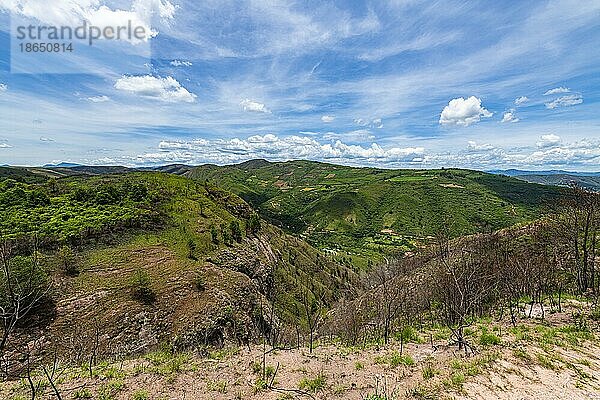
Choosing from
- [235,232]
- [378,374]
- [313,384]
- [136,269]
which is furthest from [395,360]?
[235,232]

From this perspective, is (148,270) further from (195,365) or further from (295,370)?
(295,370)

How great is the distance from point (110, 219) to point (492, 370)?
38.7 metres

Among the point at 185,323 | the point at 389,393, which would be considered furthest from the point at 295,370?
the point at 185,323

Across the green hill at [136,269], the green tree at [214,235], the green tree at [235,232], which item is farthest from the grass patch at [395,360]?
the green tree at [235,232]

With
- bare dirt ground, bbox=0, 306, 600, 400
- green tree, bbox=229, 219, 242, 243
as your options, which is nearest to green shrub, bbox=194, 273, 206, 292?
bare dirt ground, bbox=0, 306, 600, 400

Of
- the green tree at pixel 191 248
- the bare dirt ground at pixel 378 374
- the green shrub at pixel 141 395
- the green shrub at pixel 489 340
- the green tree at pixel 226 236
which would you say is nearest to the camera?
the bare dirt ground at pixel 378 374

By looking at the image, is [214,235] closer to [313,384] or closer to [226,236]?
[226,236]

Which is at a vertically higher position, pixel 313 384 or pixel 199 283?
pixel 313 384

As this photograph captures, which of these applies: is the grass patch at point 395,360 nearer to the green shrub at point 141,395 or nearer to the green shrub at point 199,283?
the green shrub at point 141,395

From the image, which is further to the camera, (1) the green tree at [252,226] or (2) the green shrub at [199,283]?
(1) the green tree at [252,226]

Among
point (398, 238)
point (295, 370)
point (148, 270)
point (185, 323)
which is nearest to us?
point (295, 370)

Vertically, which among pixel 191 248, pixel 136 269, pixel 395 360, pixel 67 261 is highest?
pixel 67 261

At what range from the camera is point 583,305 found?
810 inches

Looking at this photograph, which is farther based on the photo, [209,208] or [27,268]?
[209,208]
